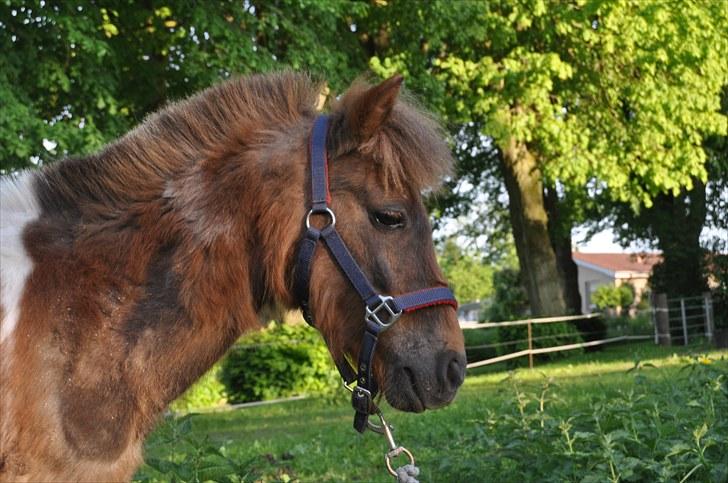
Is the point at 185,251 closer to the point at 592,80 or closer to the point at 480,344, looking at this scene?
the point at 592,80

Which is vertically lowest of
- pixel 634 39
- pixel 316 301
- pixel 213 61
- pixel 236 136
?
pixel 316 301

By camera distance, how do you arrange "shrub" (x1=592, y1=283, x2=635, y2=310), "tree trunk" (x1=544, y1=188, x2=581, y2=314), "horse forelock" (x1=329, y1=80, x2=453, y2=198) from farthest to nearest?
"shrub" (x1=592, y1=283, x2=635, y2=310)
"tree trunk" (x1=544, y1=188, x2=581, y2=314)
"horse forelock" (x1=329, y1=80, x2=453, y2=198)

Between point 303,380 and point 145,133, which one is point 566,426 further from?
point 303,380

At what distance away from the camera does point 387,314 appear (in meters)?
2.84

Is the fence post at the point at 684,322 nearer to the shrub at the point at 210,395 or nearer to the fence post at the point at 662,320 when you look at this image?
the fence post at the point at 662,320

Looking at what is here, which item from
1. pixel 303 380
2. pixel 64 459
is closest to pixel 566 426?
pixel 64 459

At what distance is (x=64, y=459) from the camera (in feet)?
8.17

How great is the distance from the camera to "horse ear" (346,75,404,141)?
2814 mm

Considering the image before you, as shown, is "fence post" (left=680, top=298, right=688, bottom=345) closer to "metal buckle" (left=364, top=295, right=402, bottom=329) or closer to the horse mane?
the horse mane

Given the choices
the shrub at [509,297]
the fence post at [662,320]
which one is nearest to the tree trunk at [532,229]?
the fence post at [662,320]

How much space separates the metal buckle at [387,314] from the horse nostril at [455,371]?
0.80 feet

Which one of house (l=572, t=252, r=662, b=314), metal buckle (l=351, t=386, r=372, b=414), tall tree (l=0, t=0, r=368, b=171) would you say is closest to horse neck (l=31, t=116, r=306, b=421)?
metal buckle (l=351, t=386, r=372, b=414)

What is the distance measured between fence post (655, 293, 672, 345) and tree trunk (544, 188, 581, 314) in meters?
2.25

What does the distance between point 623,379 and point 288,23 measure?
7193mm
